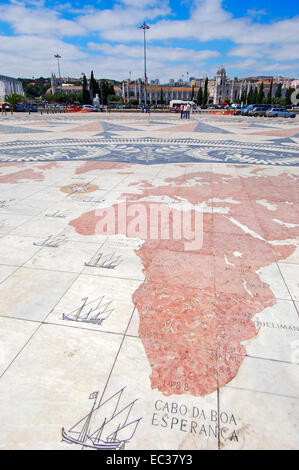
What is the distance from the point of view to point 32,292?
4516mm

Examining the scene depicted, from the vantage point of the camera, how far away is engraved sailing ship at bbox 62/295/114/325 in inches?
156

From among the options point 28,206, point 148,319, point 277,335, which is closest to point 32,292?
point 148,319

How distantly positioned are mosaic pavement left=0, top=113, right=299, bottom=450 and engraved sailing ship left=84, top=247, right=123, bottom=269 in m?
0.04

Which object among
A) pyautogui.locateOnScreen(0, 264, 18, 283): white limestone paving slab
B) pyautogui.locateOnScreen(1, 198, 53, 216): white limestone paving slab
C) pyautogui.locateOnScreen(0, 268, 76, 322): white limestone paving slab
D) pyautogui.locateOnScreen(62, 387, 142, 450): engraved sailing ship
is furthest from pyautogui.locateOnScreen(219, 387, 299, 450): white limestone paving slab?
pyautogui.locateOnScreen(1, 198, 53, 216): white limestone paving slab

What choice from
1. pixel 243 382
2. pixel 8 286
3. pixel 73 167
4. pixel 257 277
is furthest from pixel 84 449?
pixel 73 167

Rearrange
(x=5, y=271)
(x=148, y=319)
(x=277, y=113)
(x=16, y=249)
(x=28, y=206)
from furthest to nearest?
(x=277, y=113) → (x=28, y=206) → (x=16, y=249) → (x=5, y=271) → (x=148, y=319)

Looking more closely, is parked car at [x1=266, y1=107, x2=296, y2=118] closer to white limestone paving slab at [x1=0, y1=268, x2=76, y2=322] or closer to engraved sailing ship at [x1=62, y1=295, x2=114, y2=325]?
white limestone paving slab at [x1=0, y1=268, x2=76, y2=322]

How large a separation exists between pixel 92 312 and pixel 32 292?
115cm

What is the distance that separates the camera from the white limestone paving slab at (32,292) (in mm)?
4105

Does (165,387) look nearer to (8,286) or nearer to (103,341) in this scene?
(103,341)

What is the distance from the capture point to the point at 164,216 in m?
7.32

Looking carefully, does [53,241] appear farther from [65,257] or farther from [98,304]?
[98,304]

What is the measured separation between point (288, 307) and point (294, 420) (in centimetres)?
179

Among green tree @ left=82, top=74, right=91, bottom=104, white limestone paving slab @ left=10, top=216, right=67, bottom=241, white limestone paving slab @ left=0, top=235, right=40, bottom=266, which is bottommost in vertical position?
white limestone paving slab @ left=0, top=235, right=40, bottom=266
